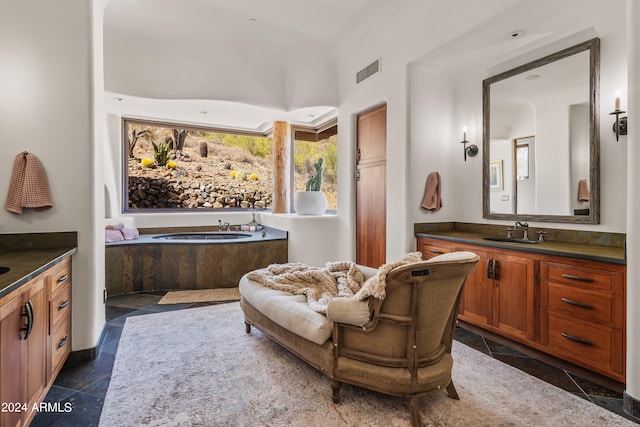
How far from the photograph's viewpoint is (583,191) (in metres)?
2.53

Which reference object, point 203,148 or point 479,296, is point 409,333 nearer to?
point 479,296

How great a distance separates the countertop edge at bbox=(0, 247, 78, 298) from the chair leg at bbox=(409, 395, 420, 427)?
1767mm

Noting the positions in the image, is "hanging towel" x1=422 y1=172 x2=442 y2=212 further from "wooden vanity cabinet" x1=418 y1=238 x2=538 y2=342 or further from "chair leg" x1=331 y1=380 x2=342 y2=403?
"chair leg" x1=331 y1=380 x2=342 y2=403

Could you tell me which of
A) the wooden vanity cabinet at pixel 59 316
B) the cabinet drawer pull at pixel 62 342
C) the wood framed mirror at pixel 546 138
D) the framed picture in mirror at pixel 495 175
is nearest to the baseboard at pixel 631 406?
the wood framed mirror at pixel 546 138

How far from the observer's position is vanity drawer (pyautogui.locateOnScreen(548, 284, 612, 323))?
197cm

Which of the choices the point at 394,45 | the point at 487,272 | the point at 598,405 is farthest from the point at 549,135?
the point at 598,405

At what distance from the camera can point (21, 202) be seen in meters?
2.09

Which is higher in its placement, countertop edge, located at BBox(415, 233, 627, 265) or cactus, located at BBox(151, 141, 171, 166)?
cactus, located at BBox(151, 141, 171, 166)

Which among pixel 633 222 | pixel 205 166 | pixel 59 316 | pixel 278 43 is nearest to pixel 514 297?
pixel 633 222

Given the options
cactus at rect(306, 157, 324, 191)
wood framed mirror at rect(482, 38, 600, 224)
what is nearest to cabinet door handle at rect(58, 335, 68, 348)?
cactus at rect(306, 157, 324, 191)

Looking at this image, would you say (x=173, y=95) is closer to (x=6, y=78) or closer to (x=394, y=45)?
(x=6, y=78)

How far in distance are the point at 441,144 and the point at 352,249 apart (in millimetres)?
1686

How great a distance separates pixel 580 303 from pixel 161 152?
5.59 m

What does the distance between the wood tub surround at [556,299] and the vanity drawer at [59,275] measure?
2.95 meters
